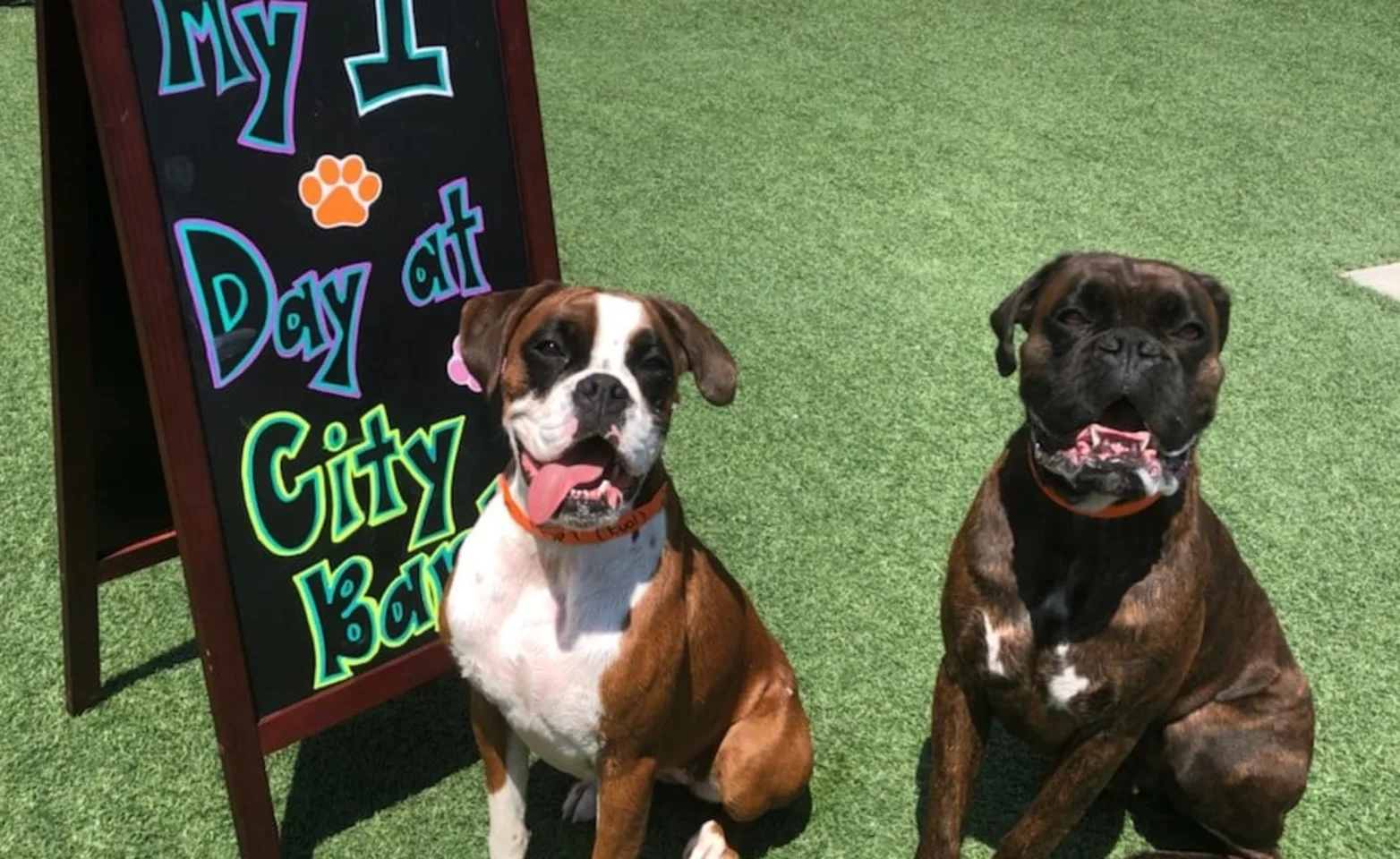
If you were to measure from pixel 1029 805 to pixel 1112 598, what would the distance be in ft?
2.97

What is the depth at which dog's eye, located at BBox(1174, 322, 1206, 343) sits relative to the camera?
2.57 meters

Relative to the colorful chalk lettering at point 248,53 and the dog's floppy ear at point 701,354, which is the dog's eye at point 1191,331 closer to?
the dog's floppy ear at point 701,354

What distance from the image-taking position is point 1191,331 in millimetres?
2578

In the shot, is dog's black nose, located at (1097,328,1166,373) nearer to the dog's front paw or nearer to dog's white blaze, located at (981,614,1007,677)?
dog's white blaze, located at (981,614,1007,677)

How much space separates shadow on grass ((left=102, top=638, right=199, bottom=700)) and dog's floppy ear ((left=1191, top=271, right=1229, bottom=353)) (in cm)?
298

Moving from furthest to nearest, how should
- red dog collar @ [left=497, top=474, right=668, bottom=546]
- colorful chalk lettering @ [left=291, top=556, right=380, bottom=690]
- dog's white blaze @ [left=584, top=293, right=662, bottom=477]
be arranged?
colorful chalk lettering @ [left=291, top=556, right=380, bottom=690] < red dog collar @ [left=497, top=474, right=668, bottom=546] < dog's white blaze @ [left=584, top=293, right=662, bottom=477]

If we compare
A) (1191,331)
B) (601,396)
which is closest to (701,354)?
(601,396)

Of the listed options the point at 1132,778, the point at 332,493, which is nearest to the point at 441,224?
the point at 332,493

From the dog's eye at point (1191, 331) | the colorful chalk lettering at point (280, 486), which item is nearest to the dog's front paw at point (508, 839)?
the colorful chalk lettering at point (280, 486)

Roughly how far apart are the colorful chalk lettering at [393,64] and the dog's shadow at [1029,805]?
2326mm

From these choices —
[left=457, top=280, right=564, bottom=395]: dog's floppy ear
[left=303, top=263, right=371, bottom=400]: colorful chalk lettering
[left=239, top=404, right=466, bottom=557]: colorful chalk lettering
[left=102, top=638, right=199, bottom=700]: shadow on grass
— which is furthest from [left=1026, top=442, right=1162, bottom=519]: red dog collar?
[left=102, top=638, right=199, bottom=700]: shadow on grass

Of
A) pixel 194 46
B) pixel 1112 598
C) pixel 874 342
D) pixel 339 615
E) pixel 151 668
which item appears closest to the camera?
pixel 194 46

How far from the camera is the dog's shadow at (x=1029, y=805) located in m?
3.38

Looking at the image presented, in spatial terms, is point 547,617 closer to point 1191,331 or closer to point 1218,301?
point 1191,331
